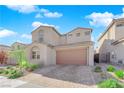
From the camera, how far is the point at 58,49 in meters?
16.4

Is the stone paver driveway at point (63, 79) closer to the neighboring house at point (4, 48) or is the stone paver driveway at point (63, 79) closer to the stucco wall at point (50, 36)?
the stucco wall at point (50, 36)

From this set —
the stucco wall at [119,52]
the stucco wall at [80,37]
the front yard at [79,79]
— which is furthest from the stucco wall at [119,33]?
the front yard at [79,79]

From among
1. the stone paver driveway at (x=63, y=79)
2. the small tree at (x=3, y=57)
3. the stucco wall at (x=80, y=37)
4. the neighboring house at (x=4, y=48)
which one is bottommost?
the stone paver driveway at (x=63, y=79)

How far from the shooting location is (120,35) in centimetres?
1539

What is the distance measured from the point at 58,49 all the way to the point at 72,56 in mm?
1906

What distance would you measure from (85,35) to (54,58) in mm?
4880

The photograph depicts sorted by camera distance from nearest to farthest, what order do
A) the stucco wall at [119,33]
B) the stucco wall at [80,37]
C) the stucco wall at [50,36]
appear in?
the stucco wall at [119,33] < the stucco wall at [50,36] < the stucco wall at [80,37]

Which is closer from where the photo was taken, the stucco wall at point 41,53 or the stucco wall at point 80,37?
the stucco wall at point 41,53

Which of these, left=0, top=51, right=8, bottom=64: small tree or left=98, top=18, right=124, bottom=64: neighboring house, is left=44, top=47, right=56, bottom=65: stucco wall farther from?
left=98, top=18, right=124, bottom=64: neighboring house

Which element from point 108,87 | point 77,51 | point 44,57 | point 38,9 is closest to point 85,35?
point 77,51

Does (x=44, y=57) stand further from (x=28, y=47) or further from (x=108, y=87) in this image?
(x=108, y=87)

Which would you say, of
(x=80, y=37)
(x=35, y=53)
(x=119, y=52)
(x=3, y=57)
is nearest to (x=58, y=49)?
(x=35, y=53)

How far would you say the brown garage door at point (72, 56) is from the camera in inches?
584

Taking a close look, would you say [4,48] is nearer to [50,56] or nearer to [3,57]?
[3,57]
